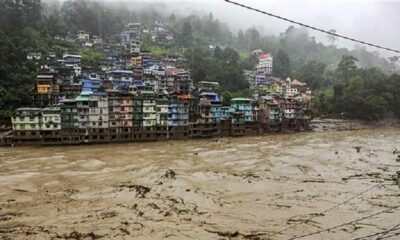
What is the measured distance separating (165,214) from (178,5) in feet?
295

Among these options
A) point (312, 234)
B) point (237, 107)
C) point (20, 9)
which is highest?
point (20, 9)

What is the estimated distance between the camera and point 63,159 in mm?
23938

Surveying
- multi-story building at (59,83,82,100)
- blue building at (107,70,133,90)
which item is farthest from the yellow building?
multi-story building at (59,83,82,100)

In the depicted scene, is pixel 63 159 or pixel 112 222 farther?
pixel 63 159

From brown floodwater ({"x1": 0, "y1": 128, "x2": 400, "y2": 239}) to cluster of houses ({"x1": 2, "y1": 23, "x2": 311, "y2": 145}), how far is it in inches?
97.3

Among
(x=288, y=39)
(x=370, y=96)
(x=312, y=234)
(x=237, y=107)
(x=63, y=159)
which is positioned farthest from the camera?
(x=288, y=39)

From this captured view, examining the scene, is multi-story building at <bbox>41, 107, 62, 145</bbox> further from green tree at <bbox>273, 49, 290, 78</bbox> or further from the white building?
green tree at <bbox>273, 49, 290, 78</bbox>

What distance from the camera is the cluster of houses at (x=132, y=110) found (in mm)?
29562

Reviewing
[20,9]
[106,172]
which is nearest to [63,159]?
[106,172]

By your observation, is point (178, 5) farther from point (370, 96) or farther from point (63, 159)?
point (63, 159)

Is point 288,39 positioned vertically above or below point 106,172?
above

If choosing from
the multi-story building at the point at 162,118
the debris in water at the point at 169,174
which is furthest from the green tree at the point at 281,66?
the debris in water at the point at 169,174

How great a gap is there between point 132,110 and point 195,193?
17.2 m

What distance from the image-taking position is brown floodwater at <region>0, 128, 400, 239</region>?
11797mm
